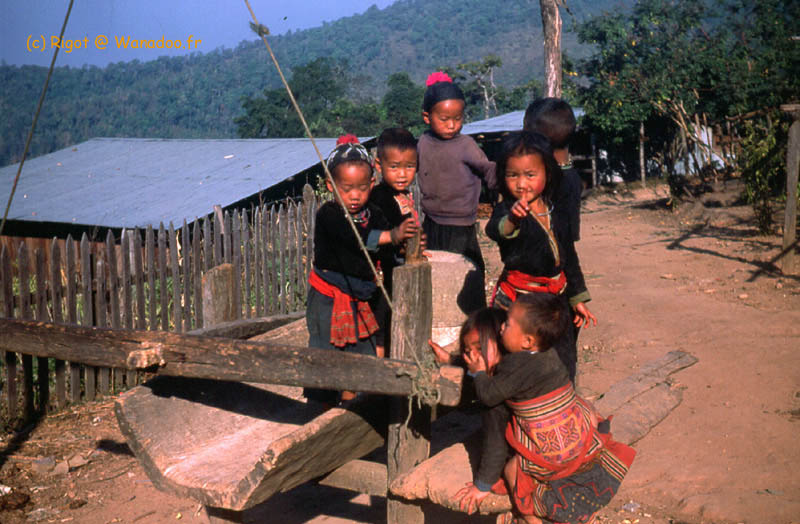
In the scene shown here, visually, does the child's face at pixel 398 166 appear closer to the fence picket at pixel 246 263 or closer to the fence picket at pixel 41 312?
the fence picket at pixel 41 312

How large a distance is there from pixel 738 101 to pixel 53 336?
19508 mm

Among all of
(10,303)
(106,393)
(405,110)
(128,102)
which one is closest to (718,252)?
(106,393)

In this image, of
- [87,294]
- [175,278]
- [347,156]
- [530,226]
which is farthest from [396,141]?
[175,278]

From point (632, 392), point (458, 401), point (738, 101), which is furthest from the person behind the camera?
point (738, 101)

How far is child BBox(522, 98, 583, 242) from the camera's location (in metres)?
3.24

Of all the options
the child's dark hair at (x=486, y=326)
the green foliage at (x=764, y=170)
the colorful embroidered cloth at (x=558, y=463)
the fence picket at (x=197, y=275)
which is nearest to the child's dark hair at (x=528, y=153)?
the child's dark hair at (x=486, y=326)

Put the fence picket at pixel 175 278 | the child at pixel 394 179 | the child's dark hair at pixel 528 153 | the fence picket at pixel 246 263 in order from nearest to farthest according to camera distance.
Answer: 1. the child's dark hair at pixel 528 153
2. the child at pixel 394 179
3. the fence picket at pixel 175 278
4. the fence picket at pixel 246 263

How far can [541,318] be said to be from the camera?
250 centimetres

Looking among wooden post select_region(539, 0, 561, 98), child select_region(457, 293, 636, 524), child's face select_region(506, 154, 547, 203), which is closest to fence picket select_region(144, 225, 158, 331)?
child's face select_region(506, 154, 547, 203)

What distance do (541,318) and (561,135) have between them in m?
1.17

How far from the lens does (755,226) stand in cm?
1141

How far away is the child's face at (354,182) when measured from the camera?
3049mm

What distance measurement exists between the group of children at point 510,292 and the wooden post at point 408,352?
151mm

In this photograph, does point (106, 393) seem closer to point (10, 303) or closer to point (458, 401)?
point (10, 303)
